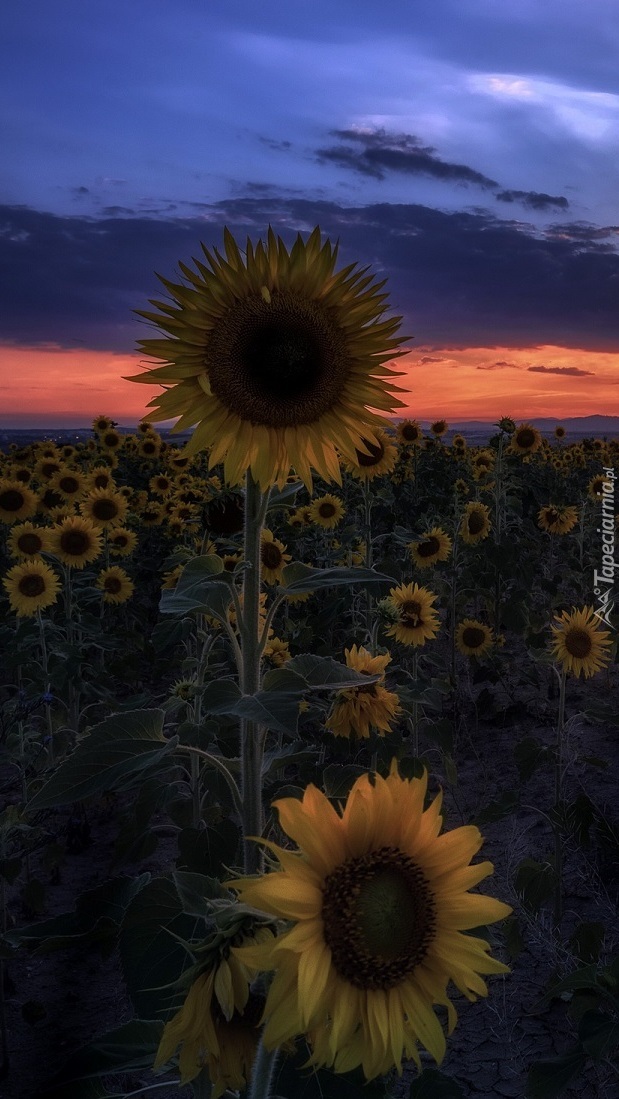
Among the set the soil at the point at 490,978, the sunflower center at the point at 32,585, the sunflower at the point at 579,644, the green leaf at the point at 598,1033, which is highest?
the sunflower center at the point at 32,585

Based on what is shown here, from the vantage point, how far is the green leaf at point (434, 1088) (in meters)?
1.64

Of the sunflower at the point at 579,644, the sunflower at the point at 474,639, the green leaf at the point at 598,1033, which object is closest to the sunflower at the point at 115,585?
the sunflower at the point at 474,639

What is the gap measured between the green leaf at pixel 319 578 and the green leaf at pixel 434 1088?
0.98 metres

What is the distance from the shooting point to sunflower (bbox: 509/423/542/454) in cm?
981

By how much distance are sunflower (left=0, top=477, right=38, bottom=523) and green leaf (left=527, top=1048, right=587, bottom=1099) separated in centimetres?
592

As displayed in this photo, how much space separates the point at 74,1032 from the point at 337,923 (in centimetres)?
273

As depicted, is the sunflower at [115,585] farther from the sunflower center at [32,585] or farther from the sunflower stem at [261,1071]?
the sunflower stem at [261,1071]

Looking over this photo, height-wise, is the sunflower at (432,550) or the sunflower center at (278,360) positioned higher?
the sunflower center at (278,360)

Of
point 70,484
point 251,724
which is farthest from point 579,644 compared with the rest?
point 70,484

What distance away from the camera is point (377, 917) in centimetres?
106

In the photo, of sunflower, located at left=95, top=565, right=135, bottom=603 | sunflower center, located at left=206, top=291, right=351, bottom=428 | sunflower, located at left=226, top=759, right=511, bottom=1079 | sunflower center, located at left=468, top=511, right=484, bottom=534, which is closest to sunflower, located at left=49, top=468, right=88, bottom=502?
sunflower, located at left=95, top=565, right=135, bottom=603

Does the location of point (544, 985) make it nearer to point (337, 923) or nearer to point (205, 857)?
point (205, 857)

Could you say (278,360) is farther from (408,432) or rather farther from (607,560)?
(408,432)

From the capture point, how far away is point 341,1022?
1013 mm
